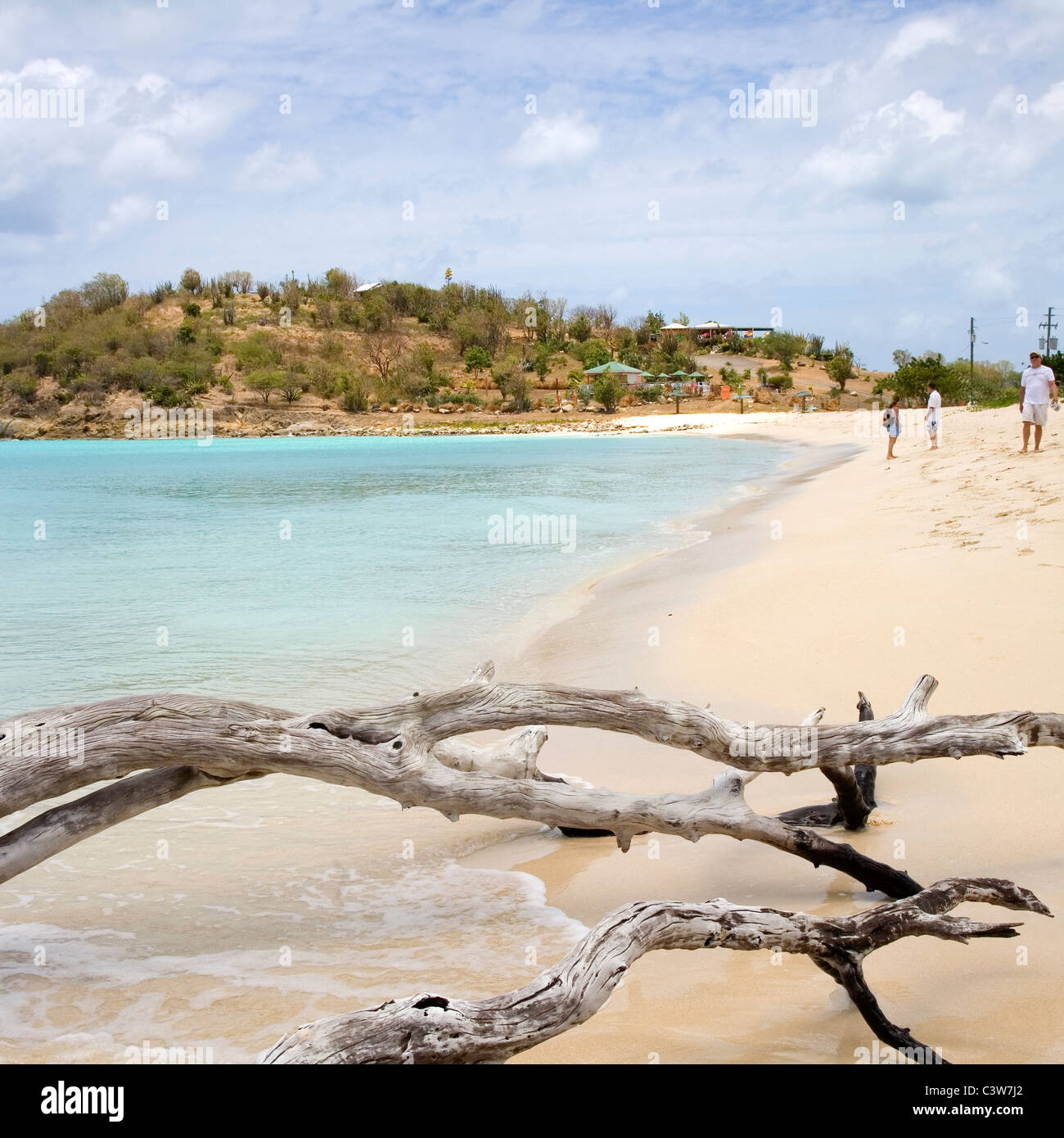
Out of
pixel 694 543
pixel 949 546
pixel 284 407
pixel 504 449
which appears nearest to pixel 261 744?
pixel 949 546

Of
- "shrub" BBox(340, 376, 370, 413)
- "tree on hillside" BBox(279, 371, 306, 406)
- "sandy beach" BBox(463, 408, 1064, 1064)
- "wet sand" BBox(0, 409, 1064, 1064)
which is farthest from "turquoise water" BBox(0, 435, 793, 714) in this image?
"tree on hillside" BBox(279, 371, 306, 406)

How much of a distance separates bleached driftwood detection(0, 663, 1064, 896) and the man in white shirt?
12611 millimetres

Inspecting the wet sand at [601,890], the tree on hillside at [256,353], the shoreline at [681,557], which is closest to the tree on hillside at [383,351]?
the tree on hillside at [256,353]

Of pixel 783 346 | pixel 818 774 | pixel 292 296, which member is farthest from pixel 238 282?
pixel 818 774

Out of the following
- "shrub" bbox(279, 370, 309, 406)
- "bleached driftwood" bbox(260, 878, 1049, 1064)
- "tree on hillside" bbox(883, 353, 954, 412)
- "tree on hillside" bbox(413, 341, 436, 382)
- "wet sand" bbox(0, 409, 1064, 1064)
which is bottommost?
"wet sand" bbox(0, 409, 1064, 1064)

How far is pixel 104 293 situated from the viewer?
92.9 metres

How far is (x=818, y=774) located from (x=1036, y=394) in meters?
12.4

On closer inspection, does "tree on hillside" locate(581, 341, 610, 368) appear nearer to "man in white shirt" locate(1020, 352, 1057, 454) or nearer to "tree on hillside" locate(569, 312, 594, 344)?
"tree on hillside" locate(569, 312, 594, 344)

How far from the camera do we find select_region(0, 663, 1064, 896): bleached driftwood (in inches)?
132

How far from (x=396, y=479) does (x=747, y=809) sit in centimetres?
2715

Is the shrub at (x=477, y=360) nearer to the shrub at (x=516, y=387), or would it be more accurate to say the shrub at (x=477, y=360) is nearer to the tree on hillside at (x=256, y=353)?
the shrub at (x=516, y=387)

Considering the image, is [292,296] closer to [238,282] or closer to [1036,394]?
[238,282]

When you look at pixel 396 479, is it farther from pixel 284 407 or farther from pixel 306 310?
pixel 306 310
